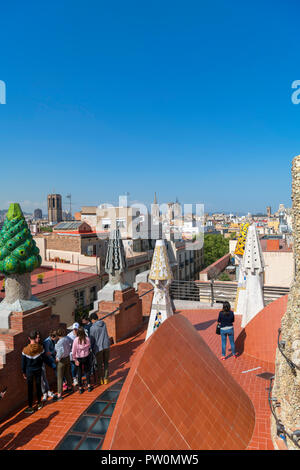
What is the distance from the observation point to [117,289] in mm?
8148

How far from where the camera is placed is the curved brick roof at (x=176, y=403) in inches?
104

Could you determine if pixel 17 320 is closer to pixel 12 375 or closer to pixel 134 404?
pixel 12 375

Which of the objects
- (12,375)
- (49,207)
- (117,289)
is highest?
(49,207)

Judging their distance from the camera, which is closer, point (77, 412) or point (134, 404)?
point (134, 404)

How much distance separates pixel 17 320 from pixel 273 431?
3.93 m

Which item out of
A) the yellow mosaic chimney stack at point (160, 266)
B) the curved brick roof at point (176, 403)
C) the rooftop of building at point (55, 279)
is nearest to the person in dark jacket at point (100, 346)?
the yellow mosaic chimney stack at point (160, 266)

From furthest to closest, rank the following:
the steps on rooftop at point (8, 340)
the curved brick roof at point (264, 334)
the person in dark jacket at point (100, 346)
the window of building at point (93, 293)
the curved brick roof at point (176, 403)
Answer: the window of building at point (93, 293) → the curved brick roof at point (264, 334) → the person in dark jacket at point (100, 346) → the steps on rooftop at point (8, 340) → the curved brick roof at point (176, 403)

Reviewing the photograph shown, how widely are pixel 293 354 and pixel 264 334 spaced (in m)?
3.84

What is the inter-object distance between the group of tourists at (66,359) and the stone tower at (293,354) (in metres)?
3.20

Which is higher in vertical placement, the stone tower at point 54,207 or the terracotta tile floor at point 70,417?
the stone tower at point 54,207

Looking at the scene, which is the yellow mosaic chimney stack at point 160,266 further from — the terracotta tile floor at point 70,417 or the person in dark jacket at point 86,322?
the terracotta tile floor at point 70,417

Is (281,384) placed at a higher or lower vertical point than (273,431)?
higher

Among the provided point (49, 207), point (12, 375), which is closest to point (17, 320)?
point (12, 375)

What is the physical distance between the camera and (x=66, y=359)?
502cm
